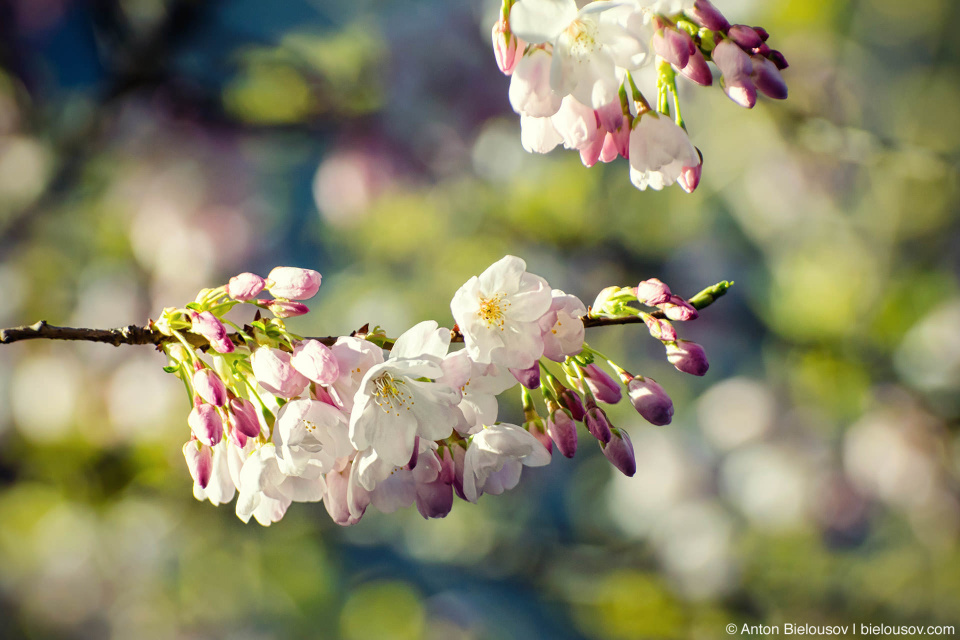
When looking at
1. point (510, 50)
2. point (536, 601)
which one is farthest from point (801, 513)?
point (510, 50)

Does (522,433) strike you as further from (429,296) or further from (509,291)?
(429,296)

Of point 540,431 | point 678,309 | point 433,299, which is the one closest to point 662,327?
point 678,309

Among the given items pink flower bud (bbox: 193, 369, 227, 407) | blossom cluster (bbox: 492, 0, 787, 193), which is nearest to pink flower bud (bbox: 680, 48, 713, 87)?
blossom cluster (bbox: 492, 0, 787, 193)

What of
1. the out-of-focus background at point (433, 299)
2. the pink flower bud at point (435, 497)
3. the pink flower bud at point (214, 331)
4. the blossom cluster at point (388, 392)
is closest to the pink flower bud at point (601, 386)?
the blossom cluster at point (388, 392)

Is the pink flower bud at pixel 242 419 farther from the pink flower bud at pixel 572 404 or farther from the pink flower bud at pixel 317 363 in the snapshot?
the pink flower bud at pixel 572 404

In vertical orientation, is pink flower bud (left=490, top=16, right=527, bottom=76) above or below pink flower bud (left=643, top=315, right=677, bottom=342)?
above

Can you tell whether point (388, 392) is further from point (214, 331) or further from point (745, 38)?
point (745, 38)

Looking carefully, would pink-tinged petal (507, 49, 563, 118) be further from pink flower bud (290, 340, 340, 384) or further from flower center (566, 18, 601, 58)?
pink flower bud (290, 340, 340, 384)
